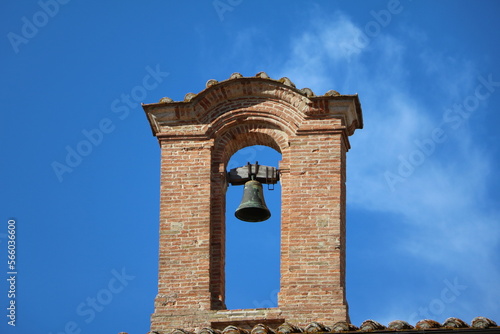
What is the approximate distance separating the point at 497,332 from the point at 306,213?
191 inches

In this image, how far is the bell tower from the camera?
27141mm

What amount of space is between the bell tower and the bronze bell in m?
0.35

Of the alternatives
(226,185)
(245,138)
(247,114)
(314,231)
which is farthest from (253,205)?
(247,114)

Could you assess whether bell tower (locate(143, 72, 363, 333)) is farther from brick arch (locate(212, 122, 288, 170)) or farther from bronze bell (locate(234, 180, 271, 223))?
bronze bell (locate(234, 180, 271, 223))

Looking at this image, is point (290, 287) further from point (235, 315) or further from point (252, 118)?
point (252, 118)

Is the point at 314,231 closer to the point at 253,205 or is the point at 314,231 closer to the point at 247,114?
the point at 253,205

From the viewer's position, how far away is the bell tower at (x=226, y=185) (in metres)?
27.1

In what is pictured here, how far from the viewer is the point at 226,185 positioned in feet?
94.1

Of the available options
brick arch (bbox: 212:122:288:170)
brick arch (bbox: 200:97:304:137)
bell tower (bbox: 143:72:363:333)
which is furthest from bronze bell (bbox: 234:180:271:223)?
brick arch (bbox: 200:97:304:137)

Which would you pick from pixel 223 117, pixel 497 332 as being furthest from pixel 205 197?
pixel 497 332

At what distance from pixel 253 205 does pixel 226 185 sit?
1.94ft

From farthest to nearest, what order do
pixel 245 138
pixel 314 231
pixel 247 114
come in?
pixel 245 138, pixel 247 114, pixel 314 231

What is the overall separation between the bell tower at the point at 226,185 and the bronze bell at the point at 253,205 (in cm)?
35

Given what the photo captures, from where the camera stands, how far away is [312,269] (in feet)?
89.4
